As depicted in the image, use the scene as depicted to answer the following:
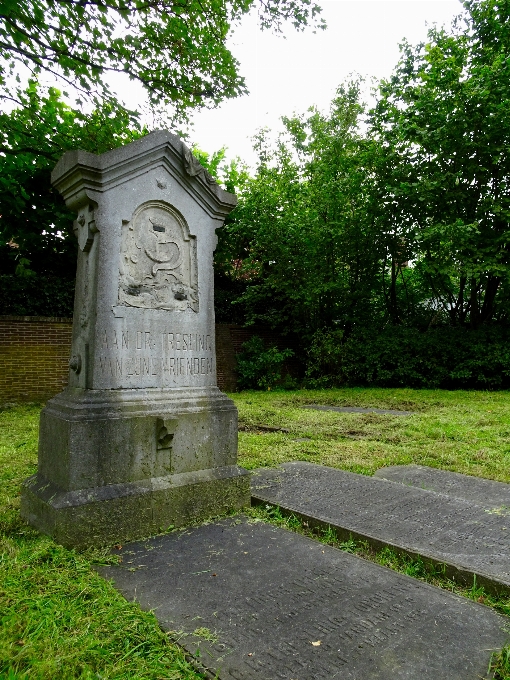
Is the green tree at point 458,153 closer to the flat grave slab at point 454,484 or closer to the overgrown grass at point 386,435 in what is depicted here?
the overgrown grass at point 386,435

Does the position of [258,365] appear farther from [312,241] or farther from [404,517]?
[404,517]

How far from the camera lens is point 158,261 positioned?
11.8ft

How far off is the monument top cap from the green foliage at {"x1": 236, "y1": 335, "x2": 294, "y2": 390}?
9896 mm

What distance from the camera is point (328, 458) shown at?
533cm

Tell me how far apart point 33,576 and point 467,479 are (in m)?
3.73

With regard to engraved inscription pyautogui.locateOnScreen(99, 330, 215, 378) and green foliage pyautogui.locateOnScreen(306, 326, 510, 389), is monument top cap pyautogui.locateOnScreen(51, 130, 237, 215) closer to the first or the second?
engraved inscription pyautogui.locateOnScreen(99, 330, 215, 378)

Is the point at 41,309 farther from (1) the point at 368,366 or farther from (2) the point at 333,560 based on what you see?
(2) the point at 333,560

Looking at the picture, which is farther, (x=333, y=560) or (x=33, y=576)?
(x=333, y=560)

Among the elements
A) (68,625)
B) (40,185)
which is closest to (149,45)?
(40,185)

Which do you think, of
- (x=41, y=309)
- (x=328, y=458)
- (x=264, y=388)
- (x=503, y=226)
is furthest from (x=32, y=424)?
(x=503, y=226)

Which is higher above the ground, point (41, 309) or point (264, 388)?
point (41, 309)

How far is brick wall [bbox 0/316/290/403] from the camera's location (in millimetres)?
10188

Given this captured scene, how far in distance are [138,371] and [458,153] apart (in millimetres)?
12116

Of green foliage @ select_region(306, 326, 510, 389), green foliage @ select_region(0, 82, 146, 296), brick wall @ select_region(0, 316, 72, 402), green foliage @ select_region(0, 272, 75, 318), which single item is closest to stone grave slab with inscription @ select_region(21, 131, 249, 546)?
green foliage @ select_region(0, 82, 146, 296)
